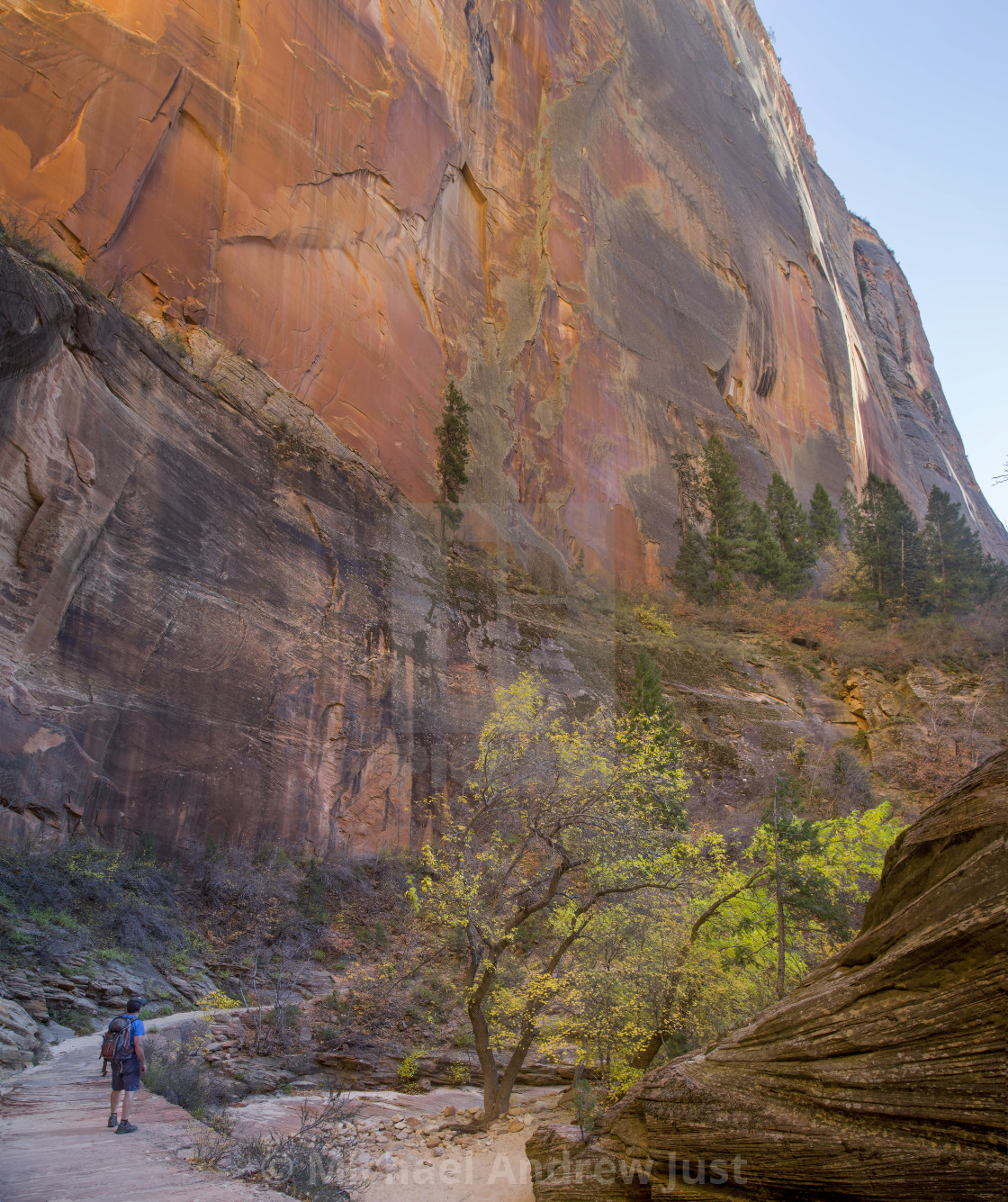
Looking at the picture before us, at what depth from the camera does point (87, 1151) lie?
630cm

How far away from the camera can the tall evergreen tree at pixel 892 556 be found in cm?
3944

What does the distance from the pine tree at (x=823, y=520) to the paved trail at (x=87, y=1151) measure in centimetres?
4605

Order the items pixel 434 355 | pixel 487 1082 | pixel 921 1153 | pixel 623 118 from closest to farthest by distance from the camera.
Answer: pixel 921 1153
pixel 487 1082
pixel 434 355
pixel 623 118

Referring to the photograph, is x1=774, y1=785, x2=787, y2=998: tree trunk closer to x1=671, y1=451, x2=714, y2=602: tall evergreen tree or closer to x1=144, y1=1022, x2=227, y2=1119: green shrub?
x1=144, y1=1022, x2=227, y2=1119: green shrub

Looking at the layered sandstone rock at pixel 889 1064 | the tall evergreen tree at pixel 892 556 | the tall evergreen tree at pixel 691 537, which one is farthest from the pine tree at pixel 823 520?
the layered sandstone rock at pixel 889 1064

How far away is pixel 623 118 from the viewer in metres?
49.7

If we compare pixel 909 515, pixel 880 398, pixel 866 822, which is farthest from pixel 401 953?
pixel 880 398

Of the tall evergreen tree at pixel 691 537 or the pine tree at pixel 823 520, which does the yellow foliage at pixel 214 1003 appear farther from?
the pine tree at pixel 823 520

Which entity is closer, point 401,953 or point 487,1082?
point 487,1082

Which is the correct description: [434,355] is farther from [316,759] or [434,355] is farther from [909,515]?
[909,515]

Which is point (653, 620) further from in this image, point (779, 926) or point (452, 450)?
point (779, 926)

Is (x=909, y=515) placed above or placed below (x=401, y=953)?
above

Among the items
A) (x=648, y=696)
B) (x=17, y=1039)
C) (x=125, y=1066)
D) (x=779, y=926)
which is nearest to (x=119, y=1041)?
(x=125, y=1066)

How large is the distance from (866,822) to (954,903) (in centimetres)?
733
